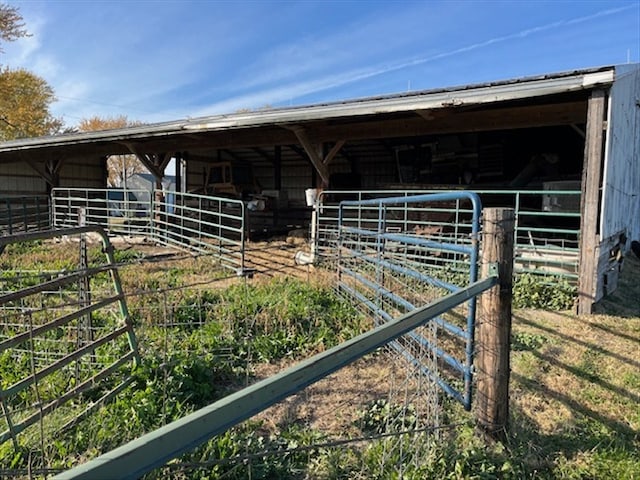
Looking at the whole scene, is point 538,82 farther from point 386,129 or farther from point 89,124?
point 89,124

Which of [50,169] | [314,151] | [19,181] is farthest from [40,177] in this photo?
[314,151]

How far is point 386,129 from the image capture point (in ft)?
23.3

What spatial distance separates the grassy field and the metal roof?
2502mm

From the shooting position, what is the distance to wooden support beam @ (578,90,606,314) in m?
4.55

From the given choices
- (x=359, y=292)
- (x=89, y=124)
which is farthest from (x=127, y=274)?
(x=89, y=124)

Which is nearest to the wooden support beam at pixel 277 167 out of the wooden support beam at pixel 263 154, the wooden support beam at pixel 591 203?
the wooden support beam at pixel 263 154

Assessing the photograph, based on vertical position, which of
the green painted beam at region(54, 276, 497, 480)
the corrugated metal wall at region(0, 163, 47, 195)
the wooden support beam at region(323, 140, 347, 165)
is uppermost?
the wooden support beam at region(323, 140, 347, 165)

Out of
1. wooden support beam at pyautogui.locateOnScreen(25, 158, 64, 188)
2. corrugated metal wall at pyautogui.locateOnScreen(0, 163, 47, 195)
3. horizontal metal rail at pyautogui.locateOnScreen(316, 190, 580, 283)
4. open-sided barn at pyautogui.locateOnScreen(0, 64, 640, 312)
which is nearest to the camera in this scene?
open-sided barn at pyautogui.locateOnScreen(0, 64, 640, 312)

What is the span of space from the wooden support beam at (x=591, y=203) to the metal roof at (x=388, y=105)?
0.30 m

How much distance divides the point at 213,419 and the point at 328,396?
88.9 inches

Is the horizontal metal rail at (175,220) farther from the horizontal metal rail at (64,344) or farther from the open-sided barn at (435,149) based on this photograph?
the horizontal metal rail at (64,344)

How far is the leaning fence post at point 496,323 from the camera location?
2.14 m

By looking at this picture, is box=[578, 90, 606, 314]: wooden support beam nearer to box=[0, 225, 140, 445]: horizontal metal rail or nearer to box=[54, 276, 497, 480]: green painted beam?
box=[54, 276, 497, 480]: green painted beam

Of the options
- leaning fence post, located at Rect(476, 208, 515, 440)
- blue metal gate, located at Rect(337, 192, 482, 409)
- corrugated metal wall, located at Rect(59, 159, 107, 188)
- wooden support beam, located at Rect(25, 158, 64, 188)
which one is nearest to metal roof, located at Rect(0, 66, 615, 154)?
blue metal gate, located at Rect(337, 192, 482, 409)
